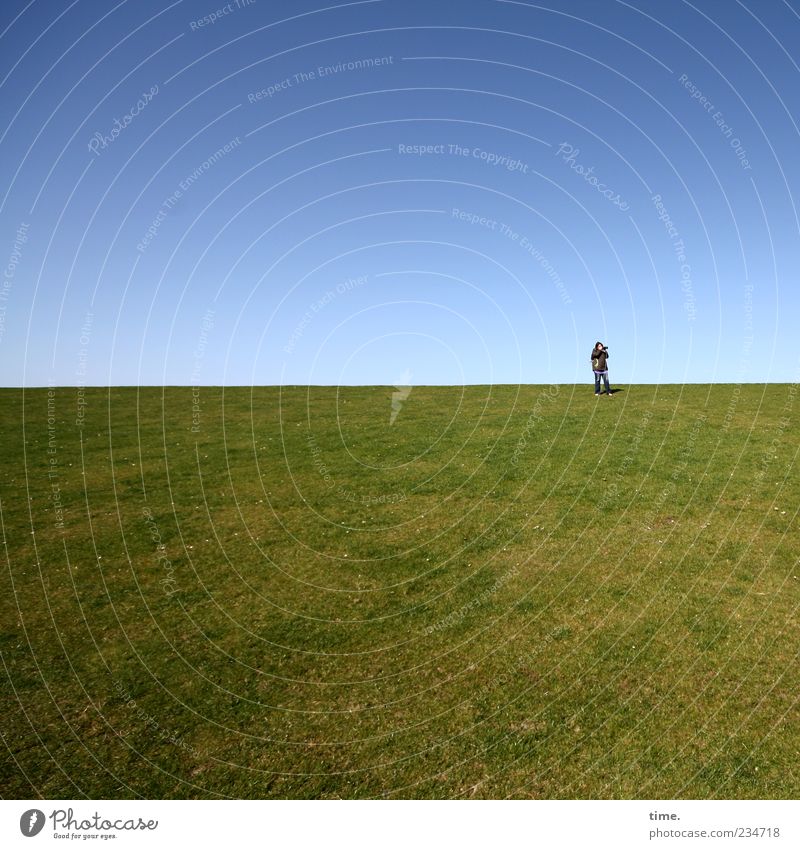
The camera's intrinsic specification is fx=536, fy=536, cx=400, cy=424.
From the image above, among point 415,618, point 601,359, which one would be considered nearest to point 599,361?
point 601,359

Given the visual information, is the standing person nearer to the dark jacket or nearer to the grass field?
the dark jacket

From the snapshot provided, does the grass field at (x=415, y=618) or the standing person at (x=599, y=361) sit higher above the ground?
the standing person at (x=599, y=361)

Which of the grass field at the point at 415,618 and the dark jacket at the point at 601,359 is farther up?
the dark jacket at the point at 601,359

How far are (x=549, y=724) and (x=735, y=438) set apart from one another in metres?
16.7

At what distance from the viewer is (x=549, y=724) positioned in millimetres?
7523

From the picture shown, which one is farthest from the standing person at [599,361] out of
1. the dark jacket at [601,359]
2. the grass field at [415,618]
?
Answer: the grass field at [415,618]

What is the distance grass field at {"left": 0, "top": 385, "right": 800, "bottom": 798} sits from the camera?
6.96 meters

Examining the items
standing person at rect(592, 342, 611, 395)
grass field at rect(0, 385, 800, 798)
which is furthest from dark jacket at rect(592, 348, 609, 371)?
grass field at rect(0, 385, 800, 798)

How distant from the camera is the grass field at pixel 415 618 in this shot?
696 cm

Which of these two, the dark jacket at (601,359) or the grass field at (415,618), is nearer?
the grass field at (415,618)

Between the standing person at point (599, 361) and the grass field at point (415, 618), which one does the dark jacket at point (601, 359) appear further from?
the grass field at point (415, 618)

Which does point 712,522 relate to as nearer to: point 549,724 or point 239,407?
point 549,724
